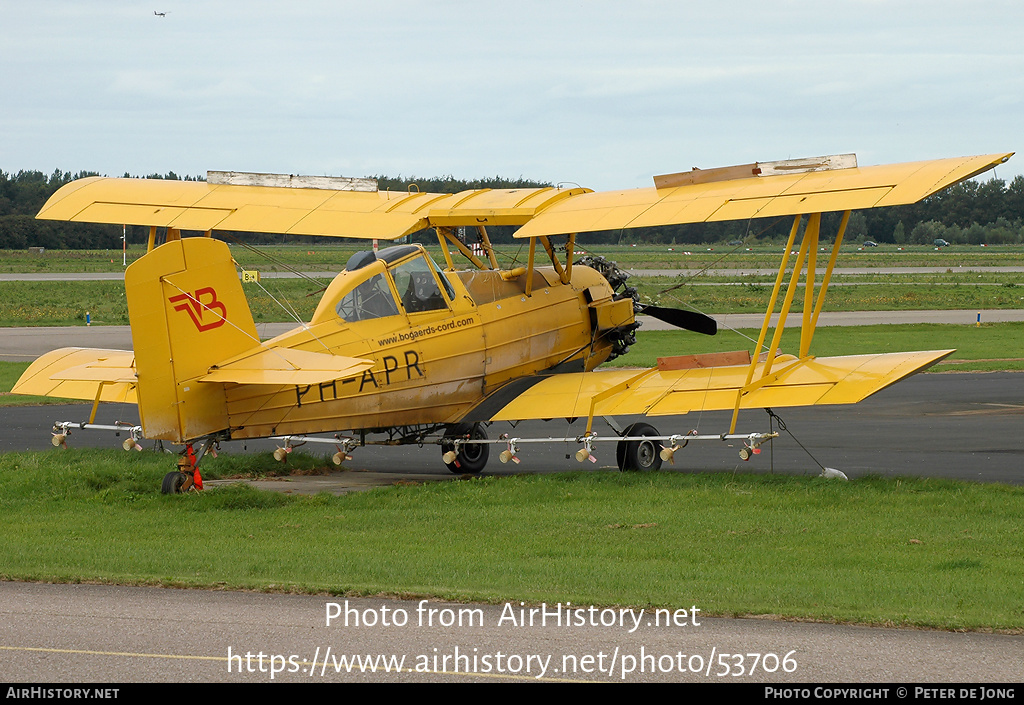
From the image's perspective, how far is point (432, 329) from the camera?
14312 millimetres

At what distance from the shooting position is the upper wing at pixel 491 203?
12.3 m

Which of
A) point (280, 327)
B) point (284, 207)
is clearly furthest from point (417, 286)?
point (280, 327)

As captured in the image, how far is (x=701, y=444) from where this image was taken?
17.9m

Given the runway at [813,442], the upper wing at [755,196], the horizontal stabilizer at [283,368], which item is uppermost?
the upper wing at [755,196]

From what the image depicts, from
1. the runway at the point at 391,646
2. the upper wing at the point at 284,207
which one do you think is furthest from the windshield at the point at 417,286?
the runway at the point at 391,646

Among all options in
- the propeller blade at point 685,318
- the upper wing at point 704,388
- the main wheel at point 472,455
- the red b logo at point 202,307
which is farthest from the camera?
the propeller blade at point 685,318

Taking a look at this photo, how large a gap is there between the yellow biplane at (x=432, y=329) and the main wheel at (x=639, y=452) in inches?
1.1

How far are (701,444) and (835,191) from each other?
6391 millimetres

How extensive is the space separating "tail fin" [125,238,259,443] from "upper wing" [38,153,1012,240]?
2.50 metres

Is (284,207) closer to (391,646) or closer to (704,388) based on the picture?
(704,388)

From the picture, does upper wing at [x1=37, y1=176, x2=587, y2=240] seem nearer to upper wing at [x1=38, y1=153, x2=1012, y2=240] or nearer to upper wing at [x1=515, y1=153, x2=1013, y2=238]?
upper wing at [x1=38, y1=153, x2=1012, y2=240]

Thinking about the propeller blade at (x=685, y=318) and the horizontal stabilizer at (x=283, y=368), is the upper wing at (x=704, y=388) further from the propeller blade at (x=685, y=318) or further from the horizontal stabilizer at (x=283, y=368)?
the horizontal stabilizer at (x=283, y=368)

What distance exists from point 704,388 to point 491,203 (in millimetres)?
3778

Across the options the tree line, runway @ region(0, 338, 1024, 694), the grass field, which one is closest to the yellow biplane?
the grass field
